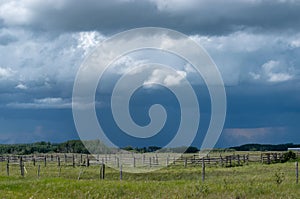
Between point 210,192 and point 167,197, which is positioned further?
point 210,192

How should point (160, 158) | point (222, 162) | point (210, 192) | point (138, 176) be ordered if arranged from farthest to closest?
point (160, 158)
point (222, 162)
point (138, 176)
point (210, 192)

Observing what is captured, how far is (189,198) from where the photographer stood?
17656mm

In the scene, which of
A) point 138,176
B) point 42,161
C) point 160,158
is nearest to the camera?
point 138,176

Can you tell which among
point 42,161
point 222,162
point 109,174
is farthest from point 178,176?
point 42,161

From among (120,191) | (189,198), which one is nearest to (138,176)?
(120,191)

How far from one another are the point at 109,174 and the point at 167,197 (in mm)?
23819

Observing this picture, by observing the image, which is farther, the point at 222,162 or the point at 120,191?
the point at 222,162

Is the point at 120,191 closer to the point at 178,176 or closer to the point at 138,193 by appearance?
the point at 138,193

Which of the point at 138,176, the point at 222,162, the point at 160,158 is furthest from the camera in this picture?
the point at 160,158

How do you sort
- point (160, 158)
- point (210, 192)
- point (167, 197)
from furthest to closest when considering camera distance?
point (160, 158), point (210, 192), point (167, 197)

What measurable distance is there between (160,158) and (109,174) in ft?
84.0

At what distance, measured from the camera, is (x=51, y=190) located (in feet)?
66.4

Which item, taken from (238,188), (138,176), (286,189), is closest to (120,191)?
(238,188)

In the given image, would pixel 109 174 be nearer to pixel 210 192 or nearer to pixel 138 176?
pixel 138 176
